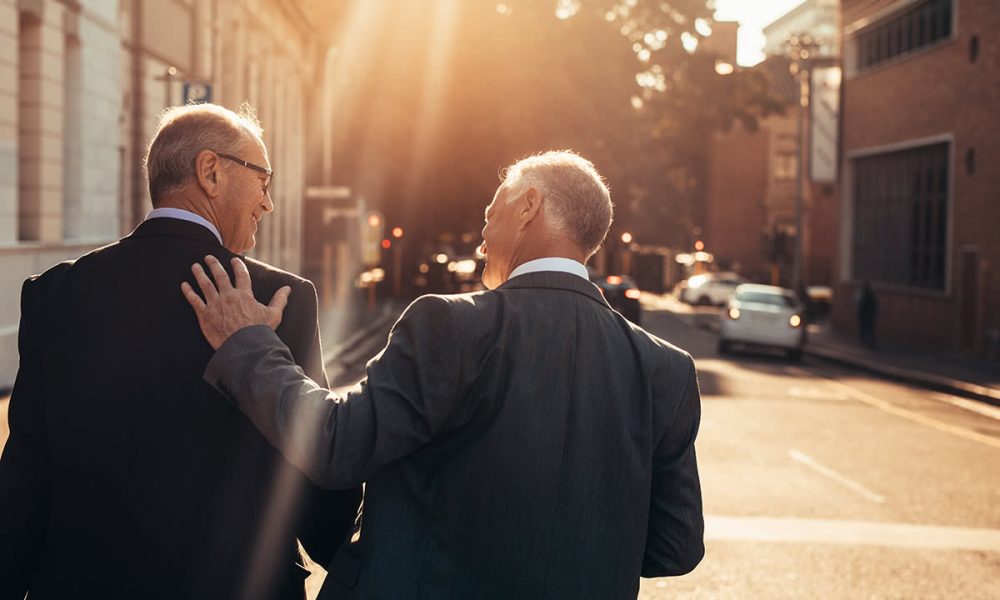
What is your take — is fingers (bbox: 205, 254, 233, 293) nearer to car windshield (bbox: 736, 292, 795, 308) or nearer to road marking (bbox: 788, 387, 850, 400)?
road marking (bbox: 788, 387, 850, 400)

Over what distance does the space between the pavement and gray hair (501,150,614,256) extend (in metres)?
18.2

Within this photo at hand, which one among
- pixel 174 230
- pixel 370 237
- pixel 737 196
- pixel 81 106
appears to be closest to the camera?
pixel 174 230

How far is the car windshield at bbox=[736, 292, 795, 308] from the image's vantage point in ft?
90.7

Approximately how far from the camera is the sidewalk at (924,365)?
70.0 ft

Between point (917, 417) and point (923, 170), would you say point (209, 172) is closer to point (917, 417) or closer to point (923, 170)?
point (917, 417)

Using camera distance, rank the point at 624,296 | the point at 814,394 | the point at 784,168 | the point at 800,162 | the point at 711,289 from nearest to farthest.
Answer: the point at 814,394 → the point at 624,296 → the point at 800,162 → the point at 711,289 → the point at 784,168

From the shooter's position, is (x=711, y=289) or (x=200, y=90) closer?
(x=200, y=90)

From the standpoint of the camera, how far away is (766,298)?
91.8ft

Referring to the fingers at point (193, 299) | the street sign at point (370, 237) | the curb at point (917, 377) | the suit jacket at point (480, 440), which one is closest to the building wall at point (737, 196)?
the street sign at point (370, 237)

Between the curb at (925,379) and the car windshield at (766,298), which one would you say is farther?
the car windshield at (766,298)

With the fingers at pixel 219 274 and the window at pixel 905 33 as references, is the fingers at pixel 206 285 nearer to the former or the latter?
the fingers at pixel 219 274

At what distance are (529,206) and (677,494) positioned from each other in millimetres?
705

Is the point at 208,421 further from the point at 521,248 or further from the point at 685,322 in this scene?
the point at 685,322

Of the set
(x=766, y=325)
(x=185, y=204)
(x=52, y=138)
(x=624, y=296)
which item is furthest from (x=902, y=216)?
(x=185, y=204)
